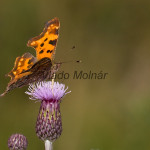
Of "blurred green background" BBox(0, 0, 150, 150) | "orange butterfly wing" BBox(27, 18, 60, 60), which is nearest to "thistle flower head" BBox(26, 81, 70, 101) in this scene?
"orange butterfly wing" BBox(27, 18, 60, 60)

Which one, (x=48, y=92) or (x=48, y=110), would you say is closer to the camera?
(x=48, y=110)

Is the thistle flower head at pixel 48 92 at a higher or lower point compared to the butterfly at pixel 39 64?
lower

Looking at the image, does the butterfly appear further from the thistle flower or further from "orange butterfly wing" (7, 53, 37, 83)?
the thistle flower

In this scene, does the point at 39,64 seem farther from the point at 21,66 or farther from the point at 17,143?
the point at 17,143

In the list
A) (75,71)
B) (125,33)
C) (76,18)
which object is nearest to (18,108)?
(75,71)

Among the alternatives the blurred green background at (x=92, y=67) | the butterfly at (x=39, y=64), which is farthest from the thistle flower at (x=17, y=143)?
the blurred green background at (x=92, y=67)

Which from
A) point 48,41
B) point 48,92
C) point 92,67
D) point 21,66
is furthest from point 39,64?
point 92,67

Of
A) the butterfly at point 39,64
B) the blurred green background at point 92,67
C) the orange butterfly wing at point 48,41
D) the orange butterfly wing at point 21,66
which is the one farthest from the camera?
the blurred green background at point 92,67

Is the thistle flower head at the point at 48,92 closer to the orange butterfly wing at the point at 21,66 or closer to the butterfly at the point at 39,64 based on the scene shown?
the butterfly at the point at 39,64
